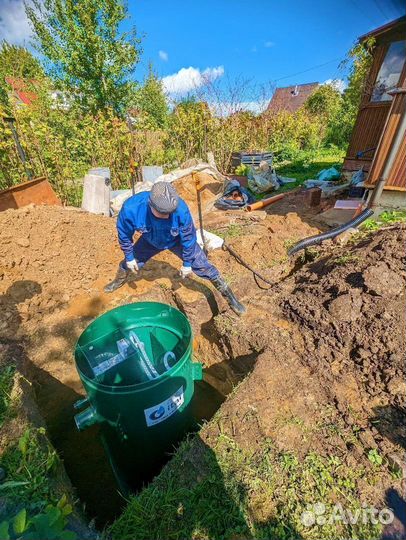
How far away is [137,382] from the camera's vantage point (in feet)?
7.09

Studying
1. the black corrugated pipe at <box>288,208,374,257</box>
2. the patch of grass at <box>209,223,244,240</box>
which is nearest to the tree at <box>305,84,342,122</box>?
the patch of grass at <box>209,223,244,240</box>

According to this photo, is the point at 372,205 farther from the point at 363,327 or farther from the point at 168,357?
the point at 168,357

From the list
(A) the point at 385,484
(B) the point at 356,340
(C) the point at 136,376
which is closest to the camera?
(A) the point at 385,484

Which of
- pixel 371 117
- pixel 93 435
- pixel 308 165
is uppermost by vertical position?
pixel 371 117

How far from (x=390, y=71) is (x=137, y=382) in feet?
32.4

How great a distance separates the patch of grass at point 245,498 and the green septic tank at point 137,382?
11.7 inches

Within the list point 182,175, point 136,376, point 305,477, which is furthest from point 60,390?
point 182,175

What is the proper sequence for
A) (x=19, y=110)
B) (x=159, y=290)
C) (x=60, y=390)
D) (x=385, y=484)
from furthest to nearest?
(x=19, y=110), (x=159, y=290), (x=60, y=390), (x=385, y=484)

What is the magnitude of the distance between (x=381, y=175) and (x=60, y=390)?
18.9 ft

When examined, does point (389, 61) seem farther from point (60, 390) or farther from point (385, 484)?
point (60, 390)

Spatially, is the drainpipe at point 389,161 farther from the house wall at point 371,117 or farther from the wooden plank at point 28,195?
the wooden plank at point 28,195

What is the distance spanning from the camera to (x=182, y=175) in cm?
689

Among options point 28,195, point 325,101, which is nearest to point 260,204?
point 28,195

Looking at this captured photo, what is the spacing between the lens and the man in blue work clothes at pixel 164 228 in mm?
2729
